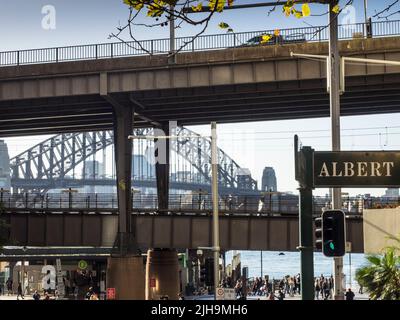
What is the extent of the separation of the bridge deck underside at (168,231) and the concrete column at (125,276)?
2649mm

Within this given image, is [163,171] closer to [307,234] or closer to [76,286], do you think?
[76,286]

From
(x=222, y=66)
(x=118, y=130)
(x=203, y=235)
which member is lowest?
(x=203, y=235)

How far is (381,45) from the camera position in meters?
51.3

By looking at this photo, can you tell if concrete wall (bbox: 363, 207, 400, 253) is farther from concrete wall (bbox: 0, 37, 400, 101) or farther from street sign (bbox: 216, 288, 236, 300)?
concrete wall (bbox: 0, 37, 400, 101)

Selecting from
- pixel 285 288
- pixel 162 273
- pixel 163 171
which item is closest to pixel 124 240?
pixel 162 273

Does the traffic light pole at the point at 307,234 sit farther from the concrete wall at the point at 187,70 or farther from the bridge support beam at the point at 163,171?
the bridge support beam at the point at 163,171

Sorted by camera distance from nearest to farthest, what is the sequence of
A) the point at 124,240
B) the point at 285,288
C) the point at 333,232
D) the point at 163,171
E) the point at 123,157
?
the point at 333,232, the point at 124,240, the point at 123,157, the point at 285,288, the point at 163,171

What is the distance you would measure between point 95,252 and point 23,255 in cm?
780

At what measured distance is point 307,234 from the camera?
1153 centimetres

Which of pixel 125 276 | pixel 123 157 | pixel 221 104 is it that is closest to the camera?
pixel 125 276

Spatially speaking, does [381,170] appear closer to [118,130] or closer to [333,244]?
[333,244]

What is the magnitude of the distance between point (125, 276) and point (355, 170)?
43.7m
